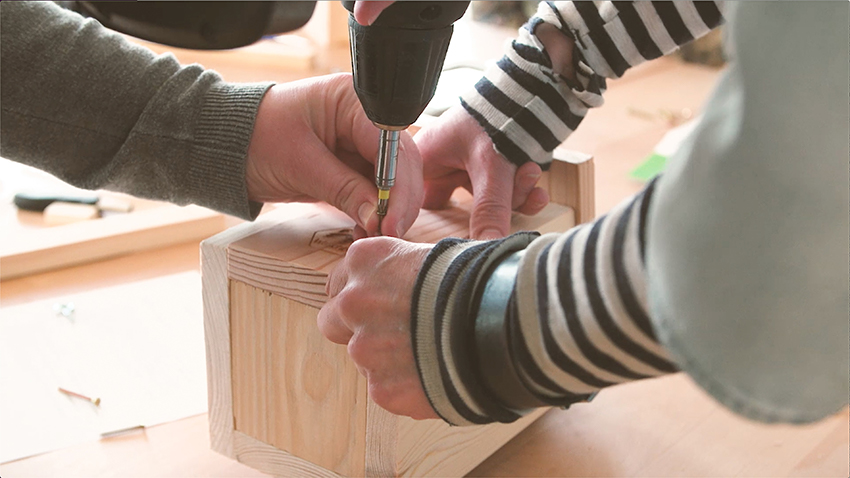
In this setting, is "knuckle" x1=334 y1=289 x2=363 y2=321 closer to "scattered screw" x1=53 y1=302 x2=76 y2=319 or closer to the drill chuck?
the drill chuck

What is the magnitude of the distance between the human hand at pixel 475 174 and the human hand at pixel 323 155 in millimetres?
61

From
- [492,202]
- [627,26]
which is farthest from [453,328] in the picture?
[627,26]

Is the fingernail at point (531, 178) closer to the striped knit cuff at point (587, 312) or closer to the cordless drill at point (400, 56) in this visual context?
the cordless drill at point (400, 56)

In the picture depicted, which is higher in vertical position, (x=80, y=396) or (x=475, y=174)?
(x=475, y=174)

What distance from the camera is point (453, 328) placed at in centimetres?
41

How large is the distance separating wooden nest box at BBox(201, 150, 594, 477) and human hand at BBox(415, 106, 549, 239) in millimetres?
26

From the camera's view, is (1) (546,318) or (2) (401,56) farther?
(2) (401,56)

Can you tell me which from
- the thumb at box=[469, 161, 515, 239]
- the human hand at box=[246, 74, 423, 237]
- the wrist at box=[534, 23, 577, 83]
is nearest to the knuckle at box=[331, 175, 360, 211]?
the human hand at box=[246, 74, 423, 237]

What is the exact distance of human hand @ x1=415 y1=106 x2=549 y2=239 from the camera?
→ 681 mm

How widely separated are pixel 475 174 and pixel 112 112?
28 centimetres

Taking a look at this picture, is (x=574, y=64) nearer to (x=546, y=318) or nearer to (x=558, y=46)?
(x=558, y=46)

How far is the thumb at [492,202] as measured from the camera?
668 millimetres

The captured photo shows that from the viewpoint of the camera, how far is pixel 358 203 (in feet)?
2.05

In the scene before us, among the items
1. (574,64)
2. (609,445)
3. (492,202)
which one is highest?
(574,64)
